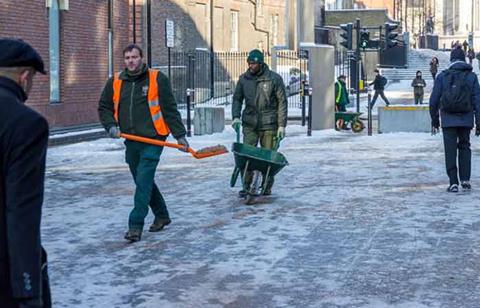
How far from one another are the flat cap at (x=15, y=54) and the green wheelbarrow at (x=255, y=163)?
7.07 metres

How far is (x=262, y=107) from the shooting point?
11.3m

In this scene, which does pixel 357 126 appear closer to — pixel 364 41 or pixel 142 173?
pixel 364 41

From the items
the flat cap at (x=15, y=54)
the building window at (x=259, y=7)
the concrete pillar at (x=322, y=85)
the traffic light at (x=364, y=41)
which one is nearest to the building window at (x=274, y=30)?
the building window at (x=259, y=7)

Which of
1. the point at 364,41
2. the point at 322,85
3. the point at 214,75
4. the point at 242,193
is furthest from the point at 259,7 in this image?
the point at 242,193

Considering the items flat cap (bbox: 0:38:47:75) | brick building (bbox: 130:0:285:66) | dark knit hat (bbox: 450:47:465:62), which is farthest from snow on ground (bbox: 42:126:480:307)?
brick building (bbox: 130:0:285:66)

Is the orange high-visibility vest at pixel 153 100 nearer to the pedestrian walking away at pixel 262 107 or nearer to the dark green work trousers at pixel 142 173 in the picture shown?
the dark green work trousers at pixel 142 173

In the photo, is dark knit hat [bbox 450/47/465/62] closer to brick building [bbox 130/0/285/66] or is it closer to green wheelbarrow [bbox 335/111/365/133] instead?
green wheelbarrow [bbox 335/111/365/133]

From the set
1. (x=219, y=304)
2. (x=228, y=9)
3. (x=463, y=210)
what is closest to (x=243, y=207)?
(x=463, y=210)

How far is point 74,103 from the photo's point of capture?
2347 cm

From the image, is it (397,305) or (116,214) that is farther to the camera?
(116,214)

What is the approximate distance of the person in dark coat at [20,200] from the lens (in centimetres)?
350

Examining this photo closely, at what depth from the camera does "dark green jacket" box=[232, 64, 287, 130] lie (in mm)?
11336

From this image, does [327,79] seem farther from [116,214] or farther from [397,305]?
[397,305]

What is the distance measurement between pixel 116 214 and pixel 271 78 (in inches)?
96.6
